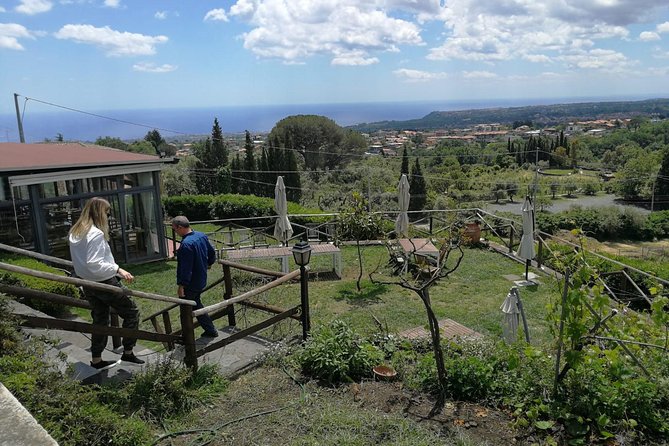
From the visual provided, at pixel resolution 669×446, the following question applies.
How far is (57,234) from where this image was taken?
10117mm

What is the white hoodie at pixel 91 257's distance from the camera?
3.60 metres

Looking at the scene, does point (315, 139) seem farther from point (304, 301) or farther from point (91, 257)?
point (91, 257)

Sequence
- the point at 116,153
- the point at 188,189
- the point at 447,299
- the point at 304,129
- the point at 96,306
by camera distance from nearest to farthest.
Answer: the point at 96,306, the point at 447,299, the point at 116,153, the point at 188,189, the point at 304,129

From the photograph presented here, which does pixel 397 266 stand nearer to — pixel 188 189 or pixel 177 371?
pixel 177 371

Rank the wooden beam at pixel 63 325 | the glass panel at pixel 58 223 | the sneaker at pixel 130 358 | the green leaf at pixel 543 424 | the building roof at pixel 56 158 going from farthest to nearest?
the glass panel at pixel 58 223
the building roof at pixel 56 158
the sneaker at pixel 130 358
the wooden beam at pixel 63 325
the green leaf at pixel 543 424

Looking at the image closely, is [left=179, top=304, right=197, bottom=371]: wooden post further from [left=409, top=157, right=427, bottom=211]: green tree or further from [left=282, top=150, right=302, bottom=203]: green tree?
[left=409, top=157, right=427, bottom=211]: green tree

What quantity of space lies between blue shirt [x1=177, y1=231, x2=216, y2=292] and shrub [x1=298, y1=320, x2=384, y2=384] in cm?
126

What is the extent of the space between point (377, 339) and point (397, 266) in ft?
18.3

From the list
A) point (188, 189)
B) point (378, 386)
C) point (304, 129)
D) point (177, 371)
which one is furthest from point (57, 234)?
point (304, 129)

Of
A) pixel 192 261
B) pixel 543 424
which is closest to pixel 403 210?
pixel 192 261

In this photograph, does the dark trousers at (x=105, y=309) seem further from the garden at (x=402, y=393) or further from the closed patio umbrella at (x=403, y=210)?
the closed patio umbrella at (x=403, y=210)

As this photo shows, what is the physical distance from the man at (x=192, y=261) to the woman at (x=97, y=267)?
69cm

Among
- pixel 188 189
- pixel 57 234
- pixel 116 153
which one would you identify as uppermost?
pixel 116 153

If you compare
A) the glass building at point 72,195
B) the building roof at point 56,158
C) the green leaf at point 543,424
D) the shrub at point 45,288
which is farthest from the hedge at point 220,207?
the green leaf at point 543,424
